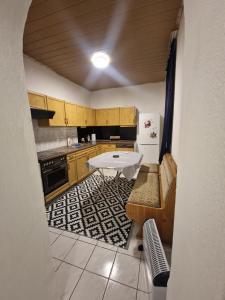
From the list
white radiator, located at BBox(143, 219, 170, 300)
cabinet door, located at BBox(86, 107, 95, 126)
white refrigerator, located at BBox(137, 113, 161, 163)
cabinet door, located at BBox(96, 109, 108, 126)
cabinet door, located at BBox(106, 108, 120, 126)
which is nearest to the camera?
white radiator, located at BBox(143, 219, 170, 300)

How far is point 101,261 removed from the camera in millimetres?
1470


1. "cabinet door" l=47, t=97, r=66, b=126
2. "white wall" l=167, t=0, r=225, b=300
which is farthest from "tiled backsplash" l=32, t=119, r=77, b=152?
"white wall" l=167, t=0, r=225, b=300

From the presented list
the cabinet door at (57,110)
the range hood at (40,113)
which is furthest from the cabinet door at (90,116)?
the range hood at (40,113)

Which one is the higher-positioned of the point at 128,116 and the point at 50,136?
the point at 128,116

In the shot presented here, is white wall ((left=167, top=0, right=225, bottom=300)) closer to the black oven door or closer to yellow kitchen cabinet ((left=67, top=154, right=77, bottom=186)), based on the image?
the black oven door

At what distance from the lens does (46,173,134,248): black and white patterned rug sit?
1.87 metres

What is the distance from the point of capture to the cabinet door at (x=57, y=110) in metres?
2.93

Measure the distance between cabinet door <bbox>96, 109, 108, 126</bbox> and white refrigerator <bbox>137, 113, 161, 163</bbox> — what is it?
4.11 feet

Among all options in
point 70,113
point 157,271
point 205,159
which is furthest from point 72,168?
point 205,159

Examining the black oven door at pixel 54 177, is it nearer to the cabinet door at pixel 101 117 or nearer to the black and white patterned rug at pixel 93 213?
the black and white patterned rug at pixel 93 213

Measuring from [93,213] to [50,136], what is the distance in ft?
7.01

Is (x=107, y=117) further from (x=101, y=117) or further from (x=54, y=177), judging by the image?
(x=54, y=177)

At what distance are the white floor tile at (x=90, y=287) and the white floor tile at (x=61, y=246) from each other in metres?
0.38

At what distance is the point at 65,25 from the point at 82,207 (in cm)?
276
